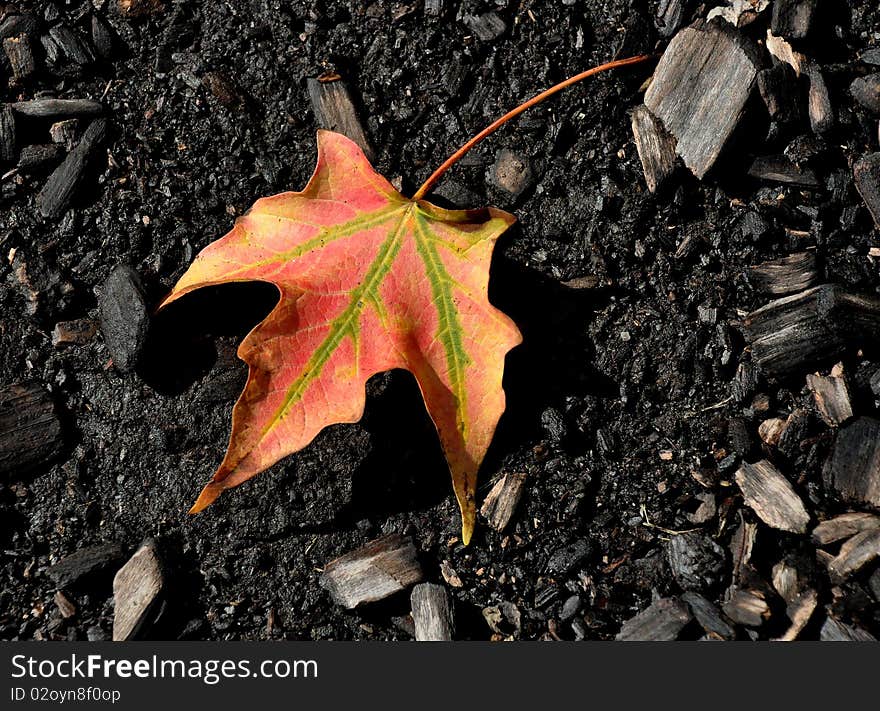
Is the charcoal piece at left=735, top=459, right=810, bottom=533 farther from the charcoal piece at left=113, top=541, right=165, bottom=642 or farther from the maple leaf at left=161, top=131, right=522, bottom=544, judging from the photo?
the charcoal piece at left=113, top=541, right=165, bottom=642

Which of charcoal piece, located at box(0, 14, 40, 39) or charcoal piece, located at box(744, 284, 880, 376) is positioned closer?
charcoal piece, located at box(744, 284, 880, 376)

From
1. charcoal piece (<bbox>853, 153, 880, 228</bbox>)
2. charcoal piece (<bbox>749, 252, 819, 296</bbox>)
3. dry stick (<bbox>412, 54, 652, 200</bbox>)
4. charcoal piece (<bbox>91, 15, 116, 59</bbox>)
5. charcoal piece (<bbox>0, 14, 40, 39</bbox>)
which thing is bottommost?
charcoal piece (<bbox>749, 252, 819, 296</bbox>)

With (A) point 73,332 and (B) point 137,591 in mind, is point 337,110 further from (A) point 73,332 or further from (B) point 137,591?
(B) point 137,591

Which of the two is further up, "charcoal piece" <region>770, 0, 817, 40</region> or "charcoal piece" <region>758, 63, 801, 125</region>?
"charcoal piece" <region>770, 0, 817, 40</region>

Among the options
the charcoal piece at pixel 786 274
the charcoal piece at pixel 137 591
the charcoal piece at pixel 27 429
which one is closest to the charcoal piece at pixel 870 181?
the charcoal piece at pixel 786 274

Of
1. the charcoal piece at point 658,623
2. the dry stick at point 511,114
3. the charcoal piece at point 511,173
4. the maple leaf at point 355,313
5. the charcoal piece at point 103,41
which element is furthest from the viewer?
the charcoal piece at point 103,41

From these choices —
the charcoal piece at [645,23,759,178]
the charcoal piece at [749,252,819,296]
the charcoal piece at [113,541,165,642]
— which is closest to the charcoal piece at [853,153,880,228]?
the charcoal piece at [749,252,819,296]

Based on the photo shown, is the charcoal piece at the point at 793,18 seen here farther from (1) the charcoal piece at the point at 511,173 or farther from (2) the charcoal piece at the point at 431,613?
(2) the charcoal piece at the point at 431,613
